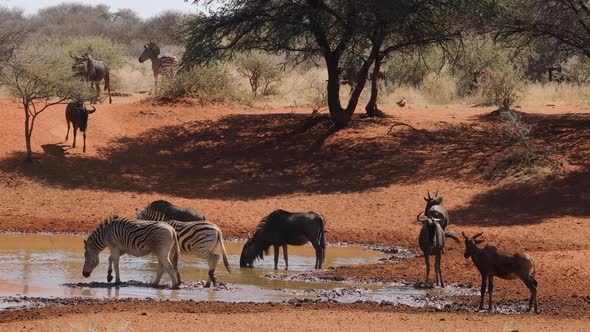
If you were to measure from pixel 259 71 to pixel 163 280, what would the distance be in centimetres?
2471

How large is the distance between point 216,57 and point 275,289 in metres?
14.6

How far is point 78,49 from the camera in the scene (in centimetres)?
4991

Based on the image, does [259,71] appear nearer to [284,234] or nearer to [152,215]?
[152,215]

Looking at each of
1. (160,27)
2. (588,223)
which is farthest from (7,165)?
(160,27)

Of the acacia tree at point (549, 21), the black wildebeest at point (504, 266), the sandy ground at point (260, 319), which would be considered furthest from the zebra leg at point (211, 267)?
the acacia tree at point (549, 21)

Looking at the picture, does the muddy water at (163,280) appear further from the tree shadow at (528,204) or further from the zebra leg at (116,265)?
the tree shadow at (528,204)

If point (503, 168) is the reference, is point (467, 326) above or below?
below

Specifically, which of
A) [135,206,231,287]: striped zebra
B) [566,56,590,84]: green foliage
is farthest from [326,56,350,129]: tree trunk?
[135,206,231,287]: striped zebra

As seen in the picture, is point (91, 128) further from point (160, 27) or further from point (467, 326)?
point (160, 27)

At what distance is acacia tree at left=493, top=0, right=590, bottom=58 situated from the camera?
29922 mm

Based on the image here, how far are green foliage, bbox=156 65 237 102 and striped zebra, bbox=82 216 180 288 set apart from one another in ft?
62.2

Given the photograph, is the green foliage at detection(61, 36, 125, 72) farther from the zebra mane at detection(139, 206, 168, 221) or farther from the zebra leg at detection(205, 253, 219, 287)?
the zebra leg at detection(205, 253, 219, 287)

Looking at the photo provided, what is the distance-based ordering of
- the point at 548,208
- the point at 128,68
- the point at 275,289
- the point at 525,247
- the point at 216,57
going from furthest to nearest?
the point at 128,68 → the point at 216,57 → the point at 548,208 → the point at 525,247 → the point at 275,289

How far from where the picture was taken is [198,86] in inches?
1431
